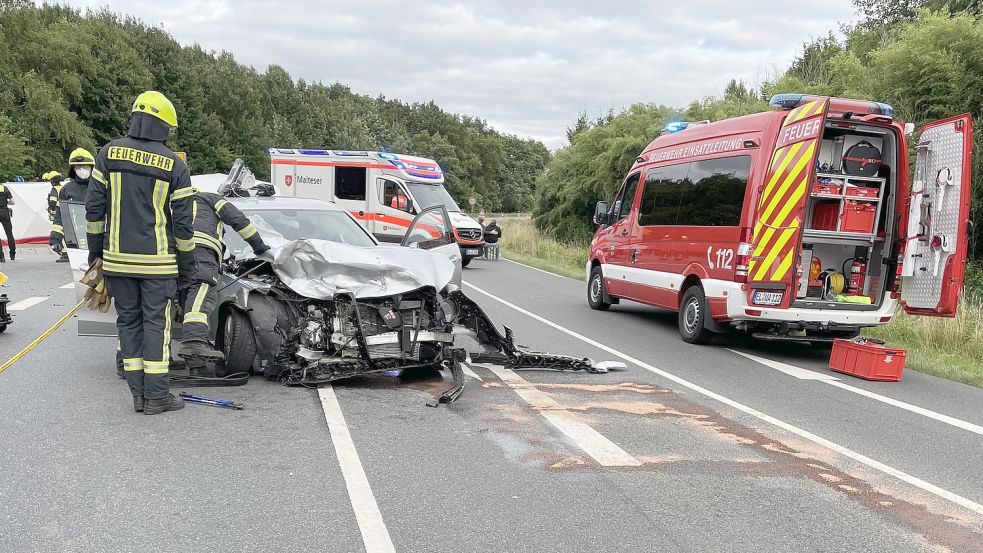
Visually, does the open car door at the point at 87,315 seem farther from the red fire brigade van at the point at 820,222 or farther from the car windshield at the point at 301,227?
the red fire brigade van at the point at 820,222

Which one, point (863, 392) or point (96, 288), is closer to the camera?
point (96, 288)

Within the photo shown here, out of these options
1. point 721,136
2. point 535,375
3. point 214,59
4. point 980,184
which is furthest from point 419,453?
point 214,59

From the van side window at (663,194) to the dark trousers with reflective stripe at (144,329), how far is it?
7012mm

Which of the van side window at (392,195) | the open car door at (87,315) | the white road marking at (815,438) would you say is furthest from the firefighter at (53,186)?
the white road marking at (815,438)

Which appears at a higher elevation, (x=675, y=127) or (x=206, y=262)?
(x=675, y=127)

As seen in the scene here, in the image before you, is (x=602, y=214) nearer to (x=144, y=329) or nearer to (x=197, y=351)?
(x=197, y=351)

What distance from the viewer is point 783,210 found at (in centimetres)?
895

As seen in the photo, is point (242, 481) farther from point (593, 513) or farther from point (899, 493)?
point (899, 493)

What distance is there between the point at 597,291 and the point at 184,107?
60.8 metres

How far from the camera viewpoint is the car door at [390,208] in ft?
72.4

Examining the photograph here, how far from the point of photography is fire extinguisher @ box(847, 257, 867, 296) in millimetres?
9688

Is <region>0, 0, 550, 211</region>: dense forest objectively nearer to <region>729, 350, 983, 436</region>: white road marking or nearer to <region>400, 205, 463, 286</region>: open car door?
<region>400, 205, 463, 286</region>: open car door

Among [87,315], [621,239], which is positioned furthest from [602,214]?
[87,315]

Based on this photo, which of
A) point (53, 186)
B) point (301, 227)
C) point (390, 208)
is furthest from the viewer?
point (390, 208)
